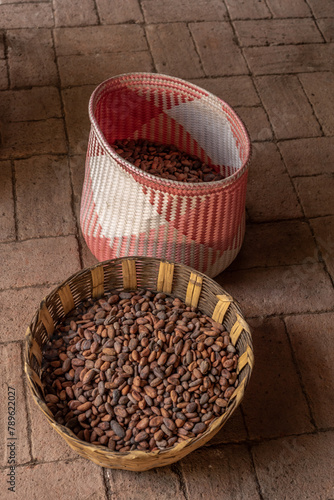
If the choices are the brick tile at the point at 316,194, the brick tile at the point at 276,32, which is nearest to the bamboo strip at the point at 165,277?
the brick tile at the point at 316,194

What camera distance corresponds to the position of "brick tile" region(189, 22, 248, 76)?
8.21 ft

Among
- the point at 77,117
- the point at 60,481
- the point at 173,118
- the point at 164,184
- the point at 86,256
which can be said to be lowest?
the point at 60,481

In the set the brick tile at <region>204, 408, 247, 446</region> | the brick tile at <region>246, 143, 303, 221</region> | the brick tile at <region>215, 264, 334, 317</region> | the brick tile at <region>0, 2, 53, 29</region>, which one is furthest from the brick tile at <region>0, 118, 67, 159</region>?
the brick tile at <region>204, 408, 247, 446</region>

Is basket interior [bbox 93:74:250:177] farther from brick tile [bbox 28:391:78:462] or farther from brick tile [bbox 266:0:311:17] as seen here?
brick tile [bbox 266:0:311:17]

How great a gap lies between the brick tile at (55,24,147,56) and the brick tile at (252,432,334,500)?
5.90ft

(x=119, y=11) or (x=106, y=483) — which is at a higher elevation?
(x=119, y=11)

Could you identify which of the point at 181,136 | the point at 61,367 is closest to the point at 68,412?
the point at 61,367

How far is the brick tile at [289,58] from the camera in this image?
2.54m

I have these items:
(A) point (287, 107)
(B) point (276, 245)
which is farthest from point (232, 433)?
(A) point (287, 107)

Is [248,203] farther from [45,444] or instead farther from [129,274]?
[45,444]

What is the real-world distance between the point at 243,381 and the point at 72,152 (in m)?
1.18

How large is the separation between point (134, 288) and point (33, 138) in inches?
34.1

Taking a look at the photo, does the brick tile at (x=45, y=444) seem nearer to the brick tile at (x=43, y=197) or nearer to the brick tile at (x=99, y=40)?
the brick tile at (x=43, y=197)

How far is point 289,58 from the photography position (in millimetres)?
2590
